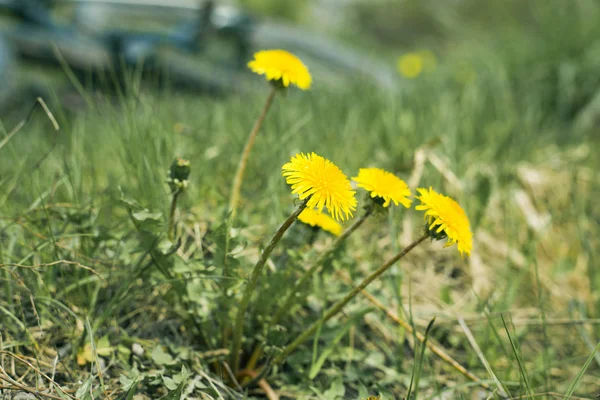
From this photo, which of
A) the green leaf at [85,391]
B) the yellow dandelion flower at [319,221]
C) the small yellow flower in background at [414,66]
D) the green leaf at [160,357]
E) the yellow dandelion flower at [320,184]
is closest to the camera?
the yellow dandelion flower at [320,184]

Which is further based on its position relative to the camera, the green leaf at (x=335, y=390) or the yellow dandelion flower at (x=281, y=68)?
the yellow dandelion flower at (x=281, y=68)

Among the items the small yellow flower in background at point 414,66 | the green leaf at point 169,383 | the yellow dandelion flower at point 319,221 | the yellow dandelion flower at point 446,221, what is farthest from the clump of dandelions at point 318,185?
the small yellow flower in background at point 414,66

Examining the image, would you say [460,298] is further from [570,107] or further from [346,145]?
[570,107]

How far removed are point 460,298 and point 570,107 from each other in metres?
1.99

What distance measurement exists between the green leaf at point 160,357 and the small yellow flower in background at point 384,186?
55 centimetres

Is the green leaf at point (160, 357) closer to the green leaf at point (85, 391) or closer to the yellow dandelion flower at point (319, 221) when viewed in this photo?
the green leaf at point (85, 391)

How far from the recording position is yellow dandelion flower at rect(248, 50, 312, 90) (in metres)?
1.27

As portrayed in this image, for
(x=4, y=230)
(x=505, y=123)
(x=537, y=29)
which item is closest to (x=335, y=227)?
(x=4, y=230)

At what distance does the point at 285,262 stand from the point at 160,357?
384 mm

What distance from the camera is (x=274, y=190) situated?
1582 millimetres

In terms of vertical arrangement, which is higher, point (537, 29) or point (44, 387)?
point (537, 29)

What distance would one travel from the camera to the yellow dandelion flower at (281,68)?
127cm

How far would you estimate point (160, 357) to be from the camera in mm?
1127

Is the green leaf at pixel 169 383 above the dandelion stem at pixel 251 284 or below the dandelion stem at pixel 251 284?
below
